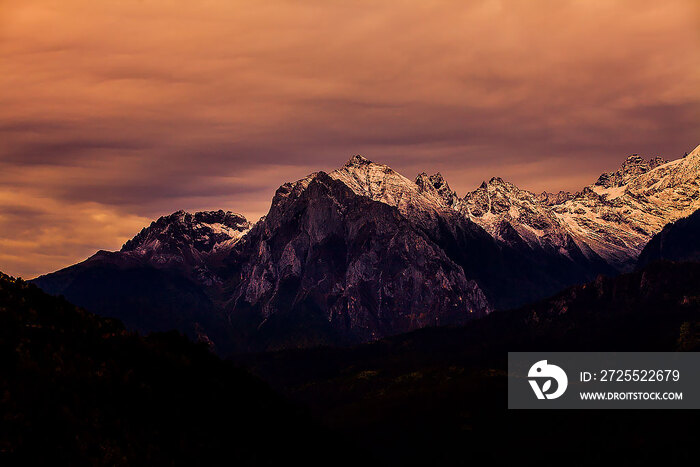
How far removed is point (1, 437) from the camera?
7790 inches

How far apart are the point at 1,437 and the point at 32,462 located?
33.1 ft

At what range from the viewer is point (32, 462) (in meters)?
196
